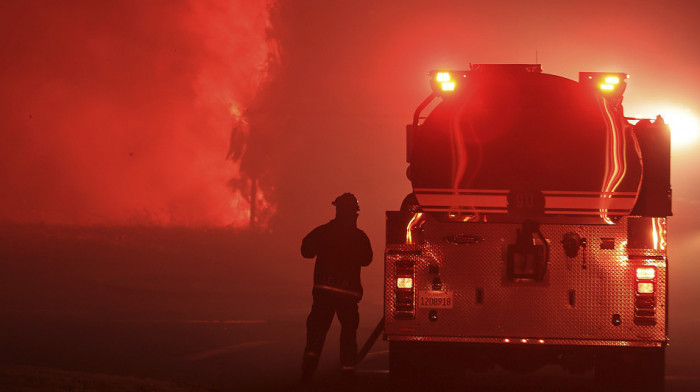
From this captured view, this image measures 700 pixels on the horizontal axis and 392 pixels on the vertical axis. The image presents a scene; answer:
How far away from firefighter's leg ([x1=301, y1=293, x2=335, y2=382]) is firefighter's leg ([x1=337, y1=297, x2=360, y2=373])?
13cm

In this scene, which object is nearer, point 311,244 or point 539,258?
point 539,258

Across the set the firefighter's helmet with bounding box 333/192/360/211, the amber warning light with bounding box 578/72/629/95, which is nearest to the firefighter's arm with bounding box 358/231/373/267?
the firefighter's helmet with bounding box 333/192/360/211

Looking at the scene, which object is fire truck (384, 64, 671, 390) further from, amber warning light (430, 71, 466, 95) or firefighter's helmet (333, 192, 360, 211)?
firefighter's helmet (333, 192, 360, 211)

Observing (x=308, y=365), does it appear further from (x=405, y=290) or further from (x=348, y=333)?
(x=405, y=290)

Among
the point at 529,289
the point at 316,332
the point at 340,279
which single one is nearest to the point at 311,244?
the point at 340,279

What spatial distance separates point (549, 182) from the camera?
975 cm

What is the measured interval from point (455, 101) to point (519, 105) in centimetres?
57

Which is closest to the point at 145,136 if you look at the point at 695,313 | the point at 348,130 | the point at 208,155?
the point at 208,155

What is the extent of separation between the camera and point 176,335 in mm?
15664

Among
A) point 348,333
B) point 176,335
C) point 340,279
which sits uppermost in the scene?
point 340,279

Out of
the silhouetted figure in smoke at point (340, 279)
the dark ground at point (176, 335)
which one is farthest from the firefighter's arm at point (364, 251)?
the dark ground at point (176, 335)

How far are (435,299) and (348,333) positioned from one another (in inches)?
69.7

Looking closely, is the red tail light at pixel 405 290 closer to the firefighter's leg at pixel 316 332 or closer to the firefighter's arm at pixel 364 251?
the firefighter's arm at pixel 364 251

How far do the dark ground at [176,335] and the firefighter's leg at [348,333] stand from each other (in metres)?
0.32
